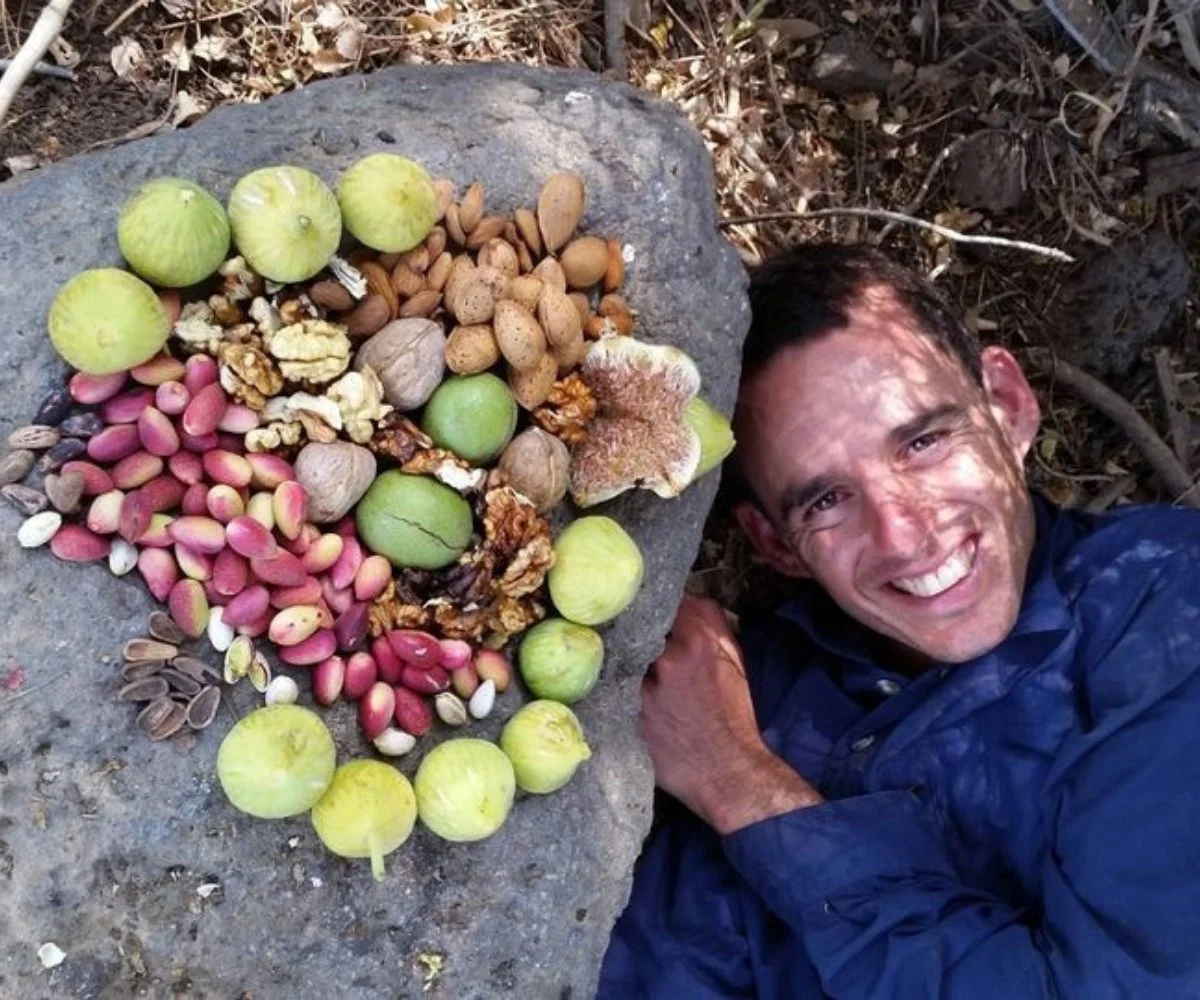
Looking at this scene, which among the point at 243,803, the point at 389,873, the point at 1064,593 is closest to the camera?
the point at 243,803

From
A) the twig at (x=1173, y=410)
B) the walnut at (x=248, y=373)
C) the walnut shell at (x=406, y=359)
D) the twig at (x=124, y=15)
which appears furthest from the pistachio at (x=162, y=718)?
the twig at (x=1173, y=410)

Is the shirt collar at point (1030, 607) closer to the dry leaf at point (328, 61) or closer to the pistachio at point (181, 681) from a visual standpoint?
the pistachio at point (181, 681)

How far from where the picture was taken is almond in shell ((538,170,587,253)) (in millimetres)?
2713

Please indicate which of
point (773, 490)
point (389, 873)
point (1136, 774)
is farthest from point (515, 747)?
point (1136, 774)

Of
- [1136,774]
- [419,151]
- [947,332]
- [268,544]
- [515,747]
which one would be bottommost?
[1136,774]

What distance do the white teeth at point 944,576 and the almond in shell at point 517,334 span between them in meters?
1.23

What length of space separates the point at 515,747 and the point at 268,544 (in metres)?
0.65

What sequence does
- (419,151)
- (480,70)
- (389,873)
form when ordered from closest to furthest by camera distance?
(389,873) → (419,151) → (480,70)

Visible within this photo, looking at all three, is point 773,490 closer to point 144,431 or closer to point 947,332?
point 947,332

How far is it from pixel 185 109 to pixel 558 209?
137 centimetres

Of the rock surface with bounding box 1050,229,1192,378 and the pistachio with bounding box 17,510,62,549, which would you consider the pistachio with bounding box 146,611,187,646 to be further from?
the rock surface with bounding box 1050,229,1192,378

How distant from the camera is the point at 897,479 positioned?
10.5ft

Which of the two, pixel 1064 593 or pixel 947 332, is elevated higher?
pixel 947 332

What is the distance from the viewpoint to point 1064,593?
3.27 metres
